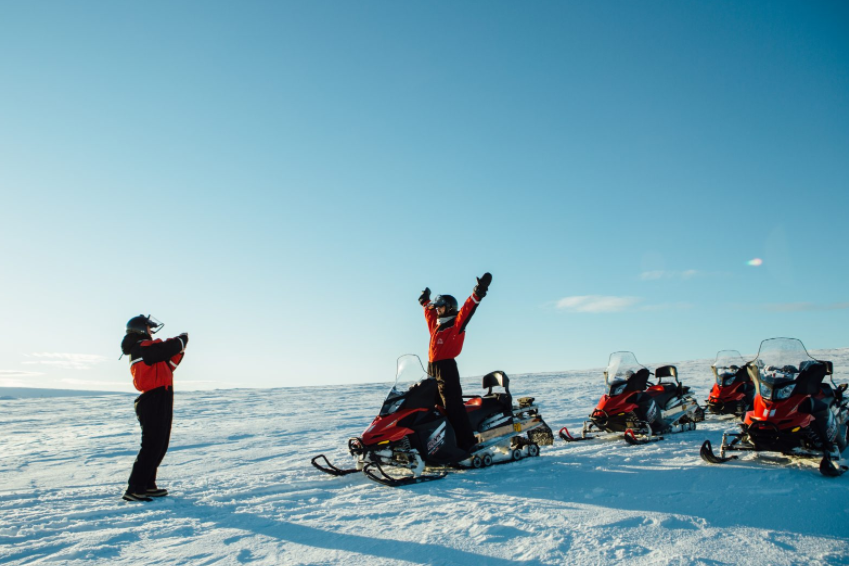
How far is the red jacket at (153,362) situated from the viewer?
4789 millimetres

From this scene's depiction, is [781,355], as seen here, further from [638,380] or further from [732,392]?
[732,392]

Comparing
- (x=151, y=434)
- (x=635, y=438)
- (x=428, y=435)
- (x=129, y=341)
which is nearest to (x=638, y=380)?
(x=635, y=438)

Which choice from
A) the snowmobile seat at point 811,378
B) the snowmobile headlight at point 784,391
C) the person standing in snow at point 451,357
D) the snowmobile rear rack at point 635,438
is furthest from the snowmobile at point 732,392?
the person standing in snow at point 451,357

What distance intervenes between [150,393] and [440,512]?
9.52 ft

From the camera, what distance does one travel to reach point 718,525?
3443 millimetres

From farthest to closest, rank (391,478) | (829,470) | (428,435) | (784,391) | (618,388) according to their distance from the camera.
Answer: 1. (618,388)
2. (428,435)
3. (784,391)
4. (391,478)
5. (829,470)

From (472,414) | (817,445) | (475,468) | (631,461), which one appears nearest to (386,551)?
(475,468)

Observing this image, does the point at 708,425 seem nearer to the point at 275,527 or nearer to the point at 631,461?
the point at 631,461

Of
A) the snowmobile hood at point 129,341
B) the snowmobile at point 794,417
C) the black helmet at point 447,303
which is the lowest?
the snowmobile at point 794,417

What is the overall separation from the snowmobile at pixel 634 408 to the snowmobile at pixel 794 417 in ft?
6.01

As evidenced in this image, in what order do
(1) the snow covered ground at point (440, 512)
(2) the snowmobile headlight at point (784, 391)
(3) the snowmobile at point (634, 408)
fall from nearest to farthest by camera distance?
(1) the snow covered ground at point (440, 512), (2) the snowmobile headlight at point (784, 391), (3) the snowmobile at point (634, 408)

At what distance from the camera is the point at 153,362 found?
4789 millimetres

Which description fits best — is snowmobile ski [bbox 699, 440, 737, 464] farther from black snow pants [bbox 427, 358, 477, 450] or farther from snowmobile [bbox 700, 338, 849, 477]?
black snow pants [bbox 427, 358, 477, 450]

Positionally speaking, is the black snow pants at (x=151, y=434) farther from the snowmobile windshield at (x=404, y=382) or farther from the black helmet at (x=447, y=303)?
the black helmet at (x=447, y=303)
